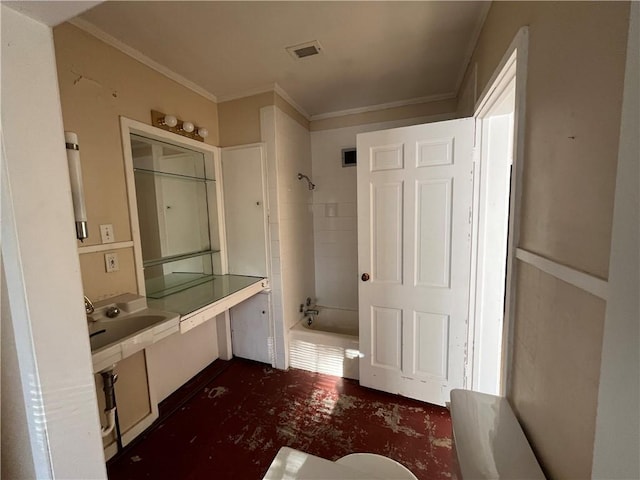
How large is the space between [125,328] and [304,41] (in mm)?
2045

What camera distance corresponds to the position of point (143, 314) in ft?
5.21

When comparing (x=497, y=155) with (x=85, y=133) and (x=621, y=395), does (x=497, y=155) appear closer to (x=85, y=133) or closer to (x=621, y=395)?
(x=621, y=395)

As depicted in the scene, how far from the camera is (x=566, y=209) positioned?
0.64m

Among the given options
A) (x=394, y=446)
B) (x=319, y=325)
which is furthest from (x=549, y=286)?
(x=319, y=325)

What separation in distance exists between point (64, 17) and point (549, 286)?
5.04ft

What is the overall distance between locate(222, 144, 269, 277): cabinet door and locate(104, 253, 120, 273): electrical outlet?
3.19ft

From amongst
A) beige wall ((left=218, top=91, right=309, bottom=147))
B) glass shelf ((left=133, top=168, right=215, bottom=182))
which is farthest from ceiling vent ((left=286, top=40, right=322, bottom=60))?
glass shelf ((left=133, top=168, right=215, bottom=182))

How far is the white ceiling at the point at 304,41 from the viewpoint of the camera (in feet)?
4.50

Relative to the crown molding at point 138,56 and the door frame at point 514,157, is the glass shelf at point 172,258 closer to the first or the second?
the crown molding at point 138,56

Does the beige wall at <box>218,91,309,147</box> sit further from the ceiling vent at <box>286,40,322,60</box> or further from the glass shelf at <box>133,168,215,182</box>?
the ceiling vent at <box>286,40,322,60</box>

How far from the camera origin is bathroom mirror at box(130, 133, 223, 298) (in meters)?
1.94

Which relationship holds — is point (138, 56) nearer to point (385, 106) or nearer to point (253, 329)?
point (385, 106)

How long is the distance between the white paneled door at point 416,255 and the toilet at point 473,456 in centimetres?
89

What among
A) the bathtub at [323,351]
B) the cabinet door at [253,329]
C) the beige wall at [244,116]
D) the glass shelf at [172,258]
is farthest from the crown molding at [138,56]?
the bathtub at [323,351]
